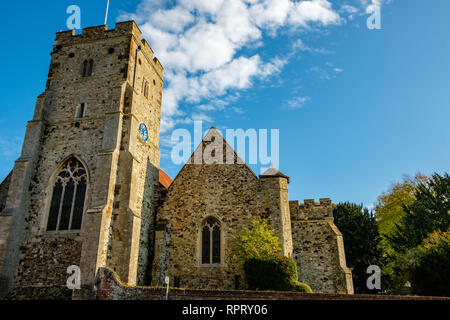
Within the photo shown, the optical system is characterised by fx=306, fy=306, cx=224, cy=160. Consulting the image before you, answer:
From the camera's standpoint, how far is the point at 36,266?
16875 millimetres

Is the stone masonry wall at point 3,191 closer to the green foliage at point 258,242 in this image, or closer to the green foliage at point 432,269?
the green foliage at point 258,242

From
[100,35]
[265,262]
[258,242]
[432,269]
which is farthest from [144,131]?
[432,269]

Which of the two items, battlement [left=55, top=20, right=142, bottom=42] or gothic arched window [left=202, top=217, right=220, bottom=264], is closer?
gothic arched window [left=202, top=217, right=220, bottom=264]

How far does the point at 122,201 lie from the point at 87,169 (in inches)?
128

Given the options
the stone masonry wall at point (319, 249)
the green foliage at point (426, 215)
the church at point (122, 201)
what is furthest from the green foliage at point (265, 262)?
the green foliage at point (426, 215)

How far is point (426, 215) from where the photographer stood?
25.3 meters

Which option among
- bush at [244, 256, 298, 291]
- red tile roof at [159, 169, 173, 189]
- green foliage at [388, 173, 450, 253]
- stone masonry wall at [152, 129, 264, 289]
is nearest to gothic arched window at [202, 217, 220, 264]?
stone masonry wall at [152, 129, 264, 289]

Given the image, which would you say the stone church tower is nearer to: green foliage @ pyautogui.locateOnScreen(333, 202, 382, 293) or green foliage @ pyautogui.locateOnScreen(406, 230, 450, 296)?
green foliage @ pyautogui.locateOnScreen(406, 230, 450, 296)

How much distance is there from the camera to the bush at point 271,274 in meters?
15.8

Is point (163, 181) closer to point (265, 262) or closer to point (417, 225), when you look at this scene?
point (265, 262)

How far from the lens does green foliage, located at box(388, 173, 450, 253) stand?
80.4 ft

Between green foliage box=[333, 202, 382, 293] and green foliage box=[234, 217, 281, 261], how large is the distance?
11.3 metres
